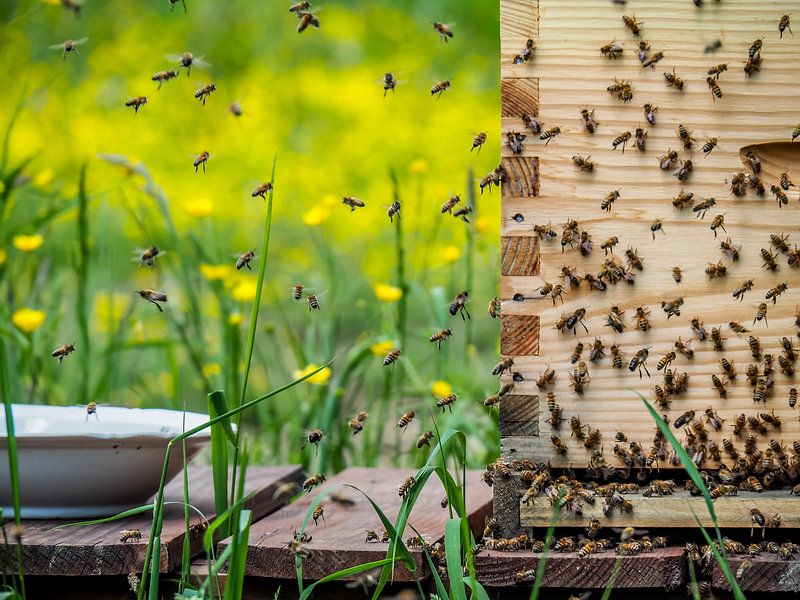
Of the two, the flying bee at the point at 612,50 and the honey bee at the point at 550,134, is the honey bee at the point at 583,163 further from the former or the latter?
the flying bee at the point at 612,50

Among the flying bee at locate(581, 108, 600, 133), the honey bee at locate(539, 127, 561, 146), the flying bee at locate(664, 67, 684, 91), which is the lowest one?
the honey bee at locate(539, 127, 561, 146)

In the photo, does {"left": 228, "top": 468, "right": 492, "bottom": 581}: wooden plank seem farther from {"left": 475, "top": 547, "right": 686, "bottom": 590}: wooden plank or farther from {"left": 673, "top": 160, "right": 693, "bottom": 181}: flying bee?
{"left": 673, "top": 160, "right": 693, "bottom": 181}: flying bee

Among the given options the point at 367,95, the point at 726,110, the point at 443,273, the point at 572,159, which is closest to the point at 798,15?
the point at 726,110

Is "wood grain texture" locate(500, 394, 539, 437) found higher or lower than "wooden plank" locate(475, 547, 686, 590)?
higher

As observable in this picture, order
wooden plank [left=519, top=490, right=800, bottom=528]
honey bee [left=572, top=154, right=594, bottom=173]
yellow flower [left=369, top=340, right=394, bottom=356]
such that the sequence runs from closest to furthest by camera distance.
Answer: wooden plank [left=519, top=490, right=800, bottom=528]
honey bee [left=572, top=154, right=594, bottom=173]
yellow flower [left=369, top=340, right=394, bottom=356]

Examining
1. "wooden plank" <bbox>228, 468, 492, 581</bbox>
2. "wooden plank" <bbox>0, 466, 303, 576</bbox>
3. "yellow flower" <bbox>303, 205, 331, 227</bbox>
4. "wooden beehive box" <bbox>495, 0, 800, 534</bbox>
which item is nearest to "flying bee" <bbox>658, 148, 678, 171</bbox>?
"wooden beehive box" <bbox>495, 0, 800, 534</bbox>

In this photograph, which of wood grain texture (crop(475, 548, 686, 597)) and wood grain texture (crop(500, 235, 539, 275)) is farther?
wood grain texture (crop(500, 235, 539, 275))

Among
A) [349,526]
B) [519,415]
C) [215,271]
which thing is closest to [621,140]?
[519,415]

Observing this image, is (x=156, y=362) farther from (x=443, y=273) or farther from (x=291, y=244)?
(x=291, y=244)
